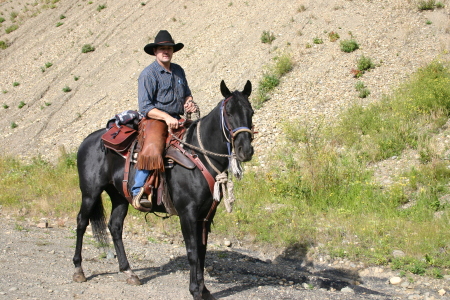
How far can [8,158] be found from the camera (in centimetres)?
1616

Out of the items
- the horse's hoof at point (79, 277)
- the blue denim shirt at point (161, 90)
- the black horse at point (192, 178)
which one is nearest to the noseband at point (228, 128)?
the black horse at point (192, 178)

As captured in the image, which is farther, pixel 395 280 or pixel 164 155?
pixel 395 280

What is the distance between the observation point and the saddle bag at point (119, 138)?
6.36 meters

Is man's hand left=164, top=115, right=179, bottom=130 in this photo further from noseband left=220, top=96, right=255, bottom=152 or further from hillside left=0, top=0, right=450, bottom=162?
hillside left=0, top=0, right=450, bottom=162

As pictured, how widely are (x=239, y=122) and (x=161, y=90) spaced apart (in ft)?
4.95

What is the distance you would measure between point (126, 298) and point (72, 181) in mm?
7842

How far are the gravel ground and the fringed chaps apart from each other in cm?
171

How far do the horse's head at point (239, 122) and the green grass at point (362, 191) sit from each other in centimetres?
366

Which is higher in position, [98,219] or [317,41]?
[98,219]

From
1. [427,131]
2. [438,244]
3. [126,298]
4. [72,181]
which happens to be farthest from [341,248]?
[72,181]

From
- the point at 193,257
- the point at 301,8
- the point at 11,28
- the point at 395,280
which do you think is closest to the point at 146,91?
the point at 193,257

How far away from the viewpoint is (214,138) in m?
5.59

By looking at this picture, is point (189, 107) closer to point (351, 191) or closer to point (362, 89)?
point (351, 191)

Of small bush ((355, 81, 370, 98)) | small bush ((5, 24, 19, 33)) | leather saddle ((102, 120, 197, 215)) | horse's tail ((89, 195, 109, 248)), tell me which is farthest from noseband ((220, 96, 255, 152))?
small bush ((5, 24, 19, 33))
